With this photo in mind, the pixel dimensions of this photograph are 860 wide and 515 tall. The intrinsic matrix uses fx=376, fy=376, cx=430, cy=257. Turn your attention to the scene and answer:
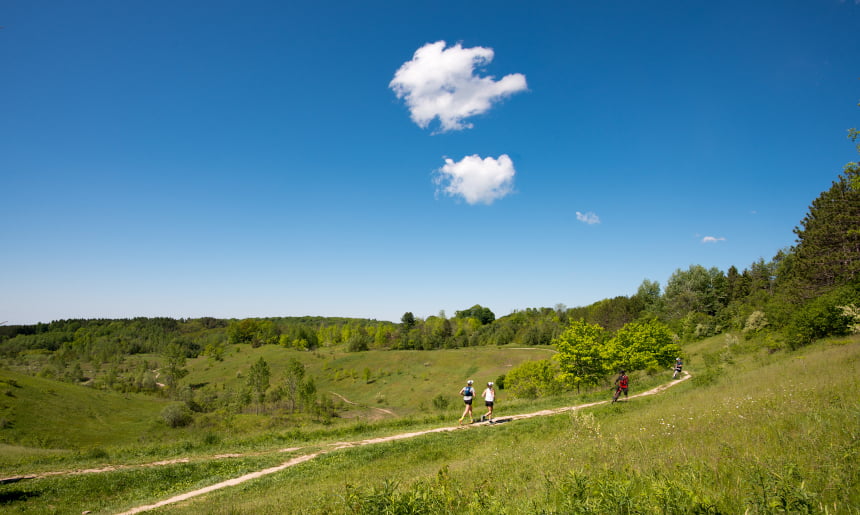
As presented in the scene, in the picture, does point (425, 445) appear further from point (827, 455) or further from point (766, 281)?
point (766, 281)

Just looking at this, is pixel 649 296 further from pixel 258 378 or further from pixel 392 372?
pixel 258 378

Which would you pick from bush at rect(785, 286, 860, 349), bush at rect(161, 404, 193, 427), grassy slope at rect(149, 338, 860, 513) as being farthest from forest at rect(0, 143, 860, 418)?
bush at rect(161, 404, 193, 427)

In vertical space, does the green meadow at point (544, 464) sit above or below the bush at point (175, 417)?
above

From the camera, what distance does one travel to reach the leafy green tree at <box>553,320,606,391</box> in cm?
3547

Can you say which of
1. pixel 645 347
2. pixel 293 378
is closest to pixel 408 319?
pixel 293 378

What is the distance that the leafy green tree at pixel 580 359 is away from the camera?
3547 centimetres

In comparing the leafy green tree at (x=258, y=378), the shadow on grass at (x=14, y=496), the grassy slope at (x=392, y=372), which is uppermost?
the shadow on grass at (x=14, y=496)

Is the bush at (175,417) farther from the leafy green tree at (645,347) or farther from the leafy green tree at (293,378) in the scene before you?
the leafy green tree at (645,347)

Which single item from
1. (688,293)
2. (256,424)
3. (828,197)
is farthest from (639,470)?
(688,293)

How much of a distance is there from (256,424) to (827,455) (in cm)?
4845

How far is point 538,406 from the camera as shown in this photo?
2503 cm

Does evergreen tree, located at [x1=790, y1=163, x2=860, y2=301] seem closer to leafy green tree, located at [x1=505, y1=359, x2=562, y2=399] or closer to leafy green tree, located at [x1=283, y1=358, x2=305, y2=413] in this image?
leafy green tree, located at [x1=505, y1=359, x2=562, y2=399]

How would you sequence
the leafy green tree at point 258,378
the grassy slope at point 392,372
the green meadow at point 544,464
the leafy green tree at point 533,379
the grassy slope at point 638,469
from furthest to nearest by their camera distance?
1. the grassy slope at point 392,372
2. the leafy green tree at point 258,378
3. the leafy green tree at point 533,379
4. the green meadow at point 544,464
5. the grassy slope at point 638,469

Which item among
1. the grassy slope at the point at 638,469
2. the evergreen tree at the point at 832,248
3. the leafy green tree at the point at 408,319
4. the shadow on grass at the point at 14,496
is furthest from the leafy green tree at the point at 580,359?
the leafy green tree at the point at 408,319
